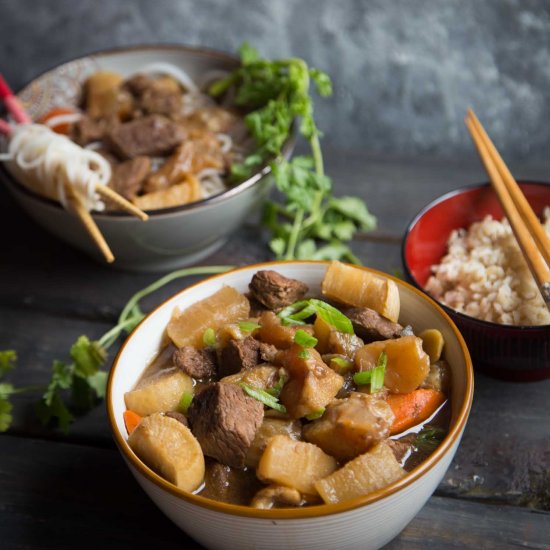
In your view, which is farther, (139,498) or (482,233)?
(482,233)

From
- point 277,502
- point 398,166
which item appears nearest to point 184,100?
point 398,166

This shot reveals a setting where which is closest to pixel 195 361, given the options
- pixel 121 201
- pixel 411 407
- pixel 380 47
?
pixel 411 407

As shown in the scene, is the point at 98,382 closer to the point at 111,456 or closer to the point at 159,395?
the point at 111,456

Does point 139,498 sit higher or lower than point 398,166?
lower

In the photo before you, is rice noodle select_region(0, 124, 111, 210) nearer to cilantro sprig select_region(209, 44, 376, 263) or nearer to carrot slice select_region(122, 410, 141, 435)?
cilantro sprig select_region(209, 44, 376, 263)

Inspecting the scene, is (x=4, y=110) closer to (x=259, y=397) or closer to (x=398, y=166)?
(x=398, y=166)

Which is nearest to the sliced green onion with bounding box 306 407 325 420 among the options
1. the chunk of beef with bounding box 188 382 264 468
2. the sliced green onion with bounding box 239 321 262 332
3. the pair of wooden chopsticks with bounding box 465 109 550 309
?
the chunk of beef with bounding box 188 382 264 468

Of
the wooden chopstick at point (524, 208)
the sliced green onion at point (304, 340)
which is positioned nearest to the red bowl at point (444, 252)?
the wooden chopstick at point (524, 208)
